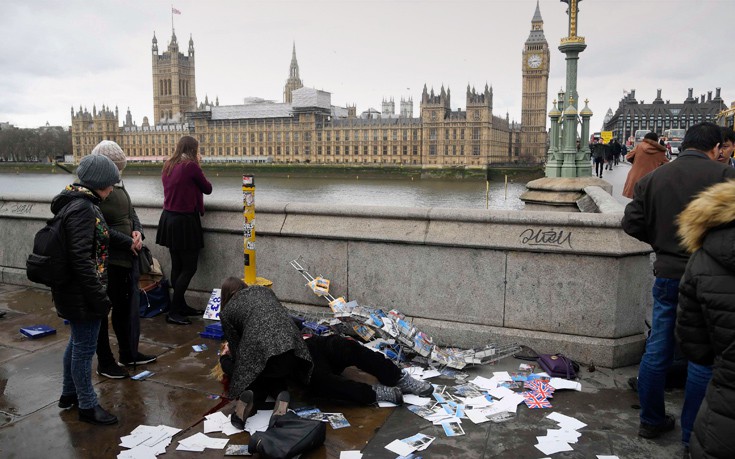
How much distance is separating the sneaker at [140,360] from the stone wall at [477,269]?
1476mm

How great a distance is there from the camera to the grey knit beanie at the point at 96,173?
3.56 m

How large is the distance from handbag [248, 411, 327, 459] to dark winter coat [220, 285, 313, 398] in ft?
1.31

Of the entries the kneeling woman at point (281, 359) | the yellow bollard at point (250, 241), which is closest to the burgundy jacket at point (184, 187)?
the yellow bollard at point (250, 241)

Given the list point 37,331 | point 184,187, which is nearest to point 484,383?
point 184,187

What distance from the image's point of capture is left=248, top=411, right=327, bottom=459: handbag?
10.0ft

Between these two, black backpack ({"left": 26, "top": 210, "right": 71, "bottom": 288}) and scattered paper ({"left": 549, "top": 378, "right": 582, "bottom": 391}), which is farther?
scattered paper ({"left": 549, "top": 378, "right": 582, "bottom": 391})

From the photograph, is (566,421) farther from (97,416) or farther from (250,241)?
(250,241)

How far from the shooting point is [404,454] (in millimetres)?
3188

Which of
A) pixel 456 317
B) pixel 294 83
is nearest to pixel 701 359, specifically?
pixel 456 317

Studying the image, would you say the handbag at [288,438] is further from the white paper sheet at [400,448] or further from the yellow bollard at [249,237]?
the yellow bollard at [249,237]

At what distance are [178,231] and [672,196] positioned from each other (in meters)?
4.32

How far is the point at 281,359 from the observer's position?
3578mm

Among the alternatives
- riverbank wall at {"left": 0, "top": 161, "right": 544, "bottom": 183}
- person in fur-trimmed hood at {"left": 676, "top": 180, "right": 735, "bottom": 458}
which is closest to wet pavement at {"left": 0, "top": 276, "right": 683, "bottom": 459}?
person in fur-trimmed hood at {"left": 676, "top": 180, "right": 735, "bottom": 458}

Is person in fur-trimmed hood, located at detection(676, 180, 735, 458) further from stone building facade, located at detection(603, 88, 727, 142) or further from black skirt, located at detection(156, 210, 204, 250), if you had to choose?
stone building facade, located at detection(603, 88, 727, 142)
